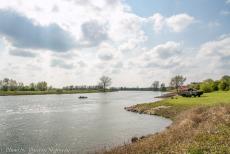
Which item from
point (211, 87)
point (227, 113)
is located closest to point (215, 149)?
point (227, 113)

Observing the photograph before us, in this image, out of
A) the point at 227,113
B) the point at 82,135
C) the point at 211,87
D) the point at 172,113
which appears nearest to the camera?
the point at 227,113

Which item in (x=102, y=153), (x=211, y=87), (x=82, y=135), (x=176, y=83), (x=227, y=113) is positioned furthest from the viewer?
(x=176, y=83)

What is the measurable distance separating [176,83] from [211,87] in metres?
80.0

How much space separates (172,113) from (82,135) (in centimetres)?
2276

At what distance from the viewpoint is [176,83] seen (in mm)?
176875

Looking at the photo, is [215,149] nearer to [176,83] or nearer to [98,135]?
[98,135]

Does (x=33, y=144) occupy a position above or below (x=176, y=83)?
below

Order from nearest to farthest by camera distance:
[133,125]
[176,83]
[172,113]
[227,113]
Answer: [227,113] → [133,125] → [172,113] → [176,83]

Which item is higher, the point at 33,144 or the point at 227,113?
the point at 227,113

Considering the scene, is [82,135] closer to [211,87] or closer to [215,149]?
[215,149]

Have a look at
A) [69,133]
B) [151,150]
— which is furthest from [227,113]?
[69,133]

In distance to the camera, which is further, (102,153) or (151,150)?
(102,153)

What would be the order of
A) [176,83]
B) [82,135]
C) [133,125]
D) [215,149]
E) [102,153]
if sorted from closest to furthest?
[215,149] → [102,153] → [82,135] → [133,125] → [176,83]

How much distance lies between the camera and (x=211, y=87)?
97000 mm
